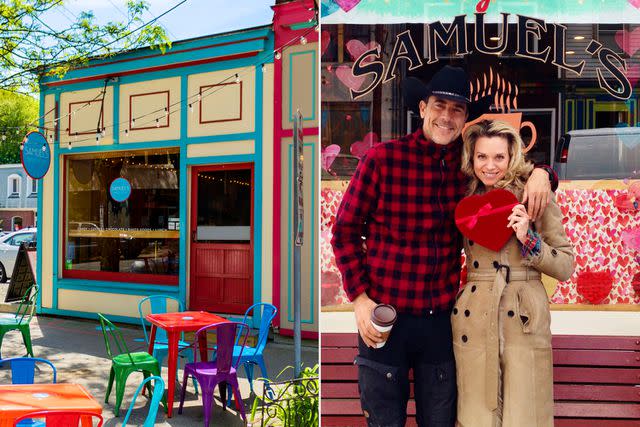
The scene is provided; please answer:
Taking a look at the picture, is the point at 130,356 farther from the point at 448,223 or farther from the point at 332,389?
the point at 448,223

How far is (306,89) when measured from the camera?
8.21 metres

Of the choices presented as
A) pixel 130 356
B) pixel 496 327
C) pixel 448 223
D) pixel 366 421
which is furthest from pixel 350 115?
pixel 130 356

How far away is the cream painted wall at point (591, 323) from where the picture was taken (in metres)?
3.00

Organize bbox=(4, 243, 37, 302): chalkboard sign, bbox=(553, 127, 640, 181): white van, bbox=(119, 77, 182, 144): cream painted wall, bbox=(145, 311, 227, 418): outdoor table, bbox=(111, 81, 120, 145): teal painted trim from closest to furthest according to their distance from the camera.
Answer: bbox=(553, 127, 640, 181): white van, bbox=(145, 311, 227, 418): outdoor table, bbox=(119, 77, 182, 144): cream painted wall, bbox=(111, 81, 120, 145): teal painted trim, bbox=(4, 243, 37, 302): chalkboard sign

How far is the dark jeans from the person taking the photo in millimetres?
2730

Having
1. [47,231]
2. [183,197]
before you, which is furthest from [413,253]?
[47,231]

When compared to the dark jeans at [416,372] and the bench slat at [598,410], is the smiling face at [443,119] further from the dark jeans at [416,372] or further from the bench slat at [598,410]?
the bench slat at [598,410]

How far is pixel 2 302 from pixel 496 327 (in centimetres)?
1151

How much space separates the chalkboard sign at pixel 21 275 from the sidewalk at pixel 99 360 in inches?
24.8

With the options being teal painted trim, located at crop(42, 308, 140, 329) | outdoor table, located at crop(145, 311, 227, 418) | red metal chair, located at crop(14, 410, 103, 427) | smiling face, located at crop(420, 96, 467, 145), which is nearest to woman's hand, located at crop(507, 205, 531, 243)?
smiling face, located at crop(420, 96, 467, 145)

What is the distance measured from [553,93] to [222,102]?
6677 mm

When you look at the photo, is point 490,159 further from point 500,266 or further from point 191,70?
point 191,70

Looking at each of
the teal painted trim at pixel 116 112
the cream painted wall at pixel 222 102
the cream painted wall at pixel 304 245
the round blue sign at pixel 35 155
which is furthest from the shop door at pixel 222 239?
the round blue sign at pixel 35 155

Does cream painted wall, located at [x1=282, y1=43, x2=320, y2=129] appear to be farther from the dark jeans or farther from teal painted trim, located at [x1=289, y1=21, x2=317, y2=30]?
the dark jeans
